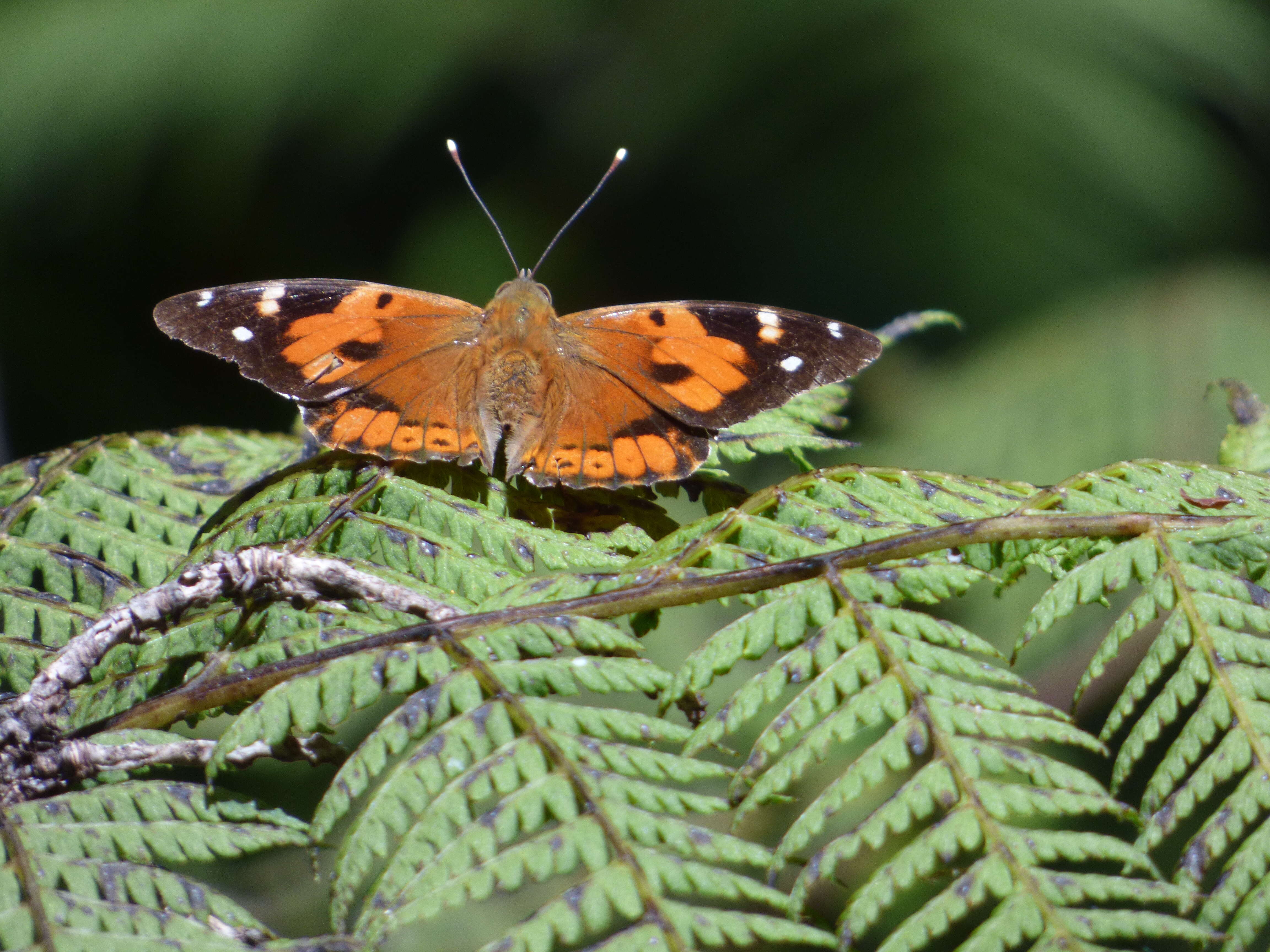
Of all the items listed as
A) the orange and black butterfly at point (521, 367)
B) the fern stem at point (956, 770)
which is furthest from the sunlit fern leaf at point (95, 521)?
the fern stem at point (956, 770)

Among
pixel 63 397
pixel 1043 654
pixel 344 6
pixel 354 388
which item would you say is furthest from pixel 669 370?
pixel 63 397

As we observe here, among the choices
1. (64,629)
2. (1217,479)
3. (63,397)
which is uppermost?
(63,397)

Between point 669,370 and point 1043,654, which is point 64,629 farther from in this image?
point 1043,654

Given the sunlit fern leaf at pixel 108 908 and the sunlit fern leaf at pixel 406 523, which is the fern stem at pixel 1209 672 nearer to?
the sunlit fern leaf at pixel 406 523

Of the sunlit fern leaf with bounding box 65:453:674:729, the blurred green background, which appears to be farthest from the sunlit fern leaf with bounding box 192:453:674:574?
the blurred green background

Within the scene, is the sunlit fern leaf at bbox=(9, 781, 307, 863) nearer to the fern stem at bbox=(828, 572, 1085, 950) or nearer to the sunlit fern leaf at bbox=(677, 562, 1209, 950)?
A: the sunlit fern leaf at bbox=(677, 562, 1209, 950)

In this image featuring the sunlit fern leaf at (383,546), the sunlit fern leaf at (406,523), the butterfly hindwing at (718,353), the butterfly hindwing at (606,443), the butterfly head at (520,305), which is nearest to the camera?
the sunlit fern leaf at (383,546)

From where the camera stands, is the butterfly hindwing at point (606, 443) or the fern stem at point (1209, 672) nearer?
the fern stem at point (1209, 672)
